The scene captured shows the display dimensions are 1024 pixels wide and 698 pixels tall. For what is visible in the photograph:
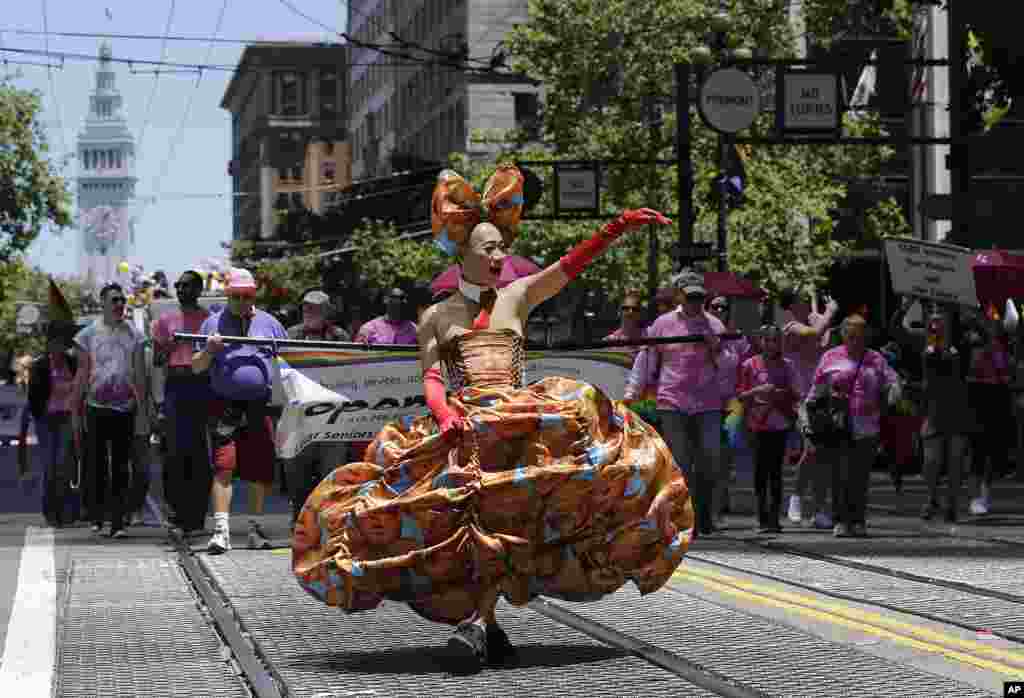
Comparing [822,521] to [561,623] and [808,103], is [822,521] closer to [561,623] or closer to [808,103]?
[561,623]

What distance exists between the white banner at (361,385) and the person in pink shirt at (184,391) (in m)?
3.01

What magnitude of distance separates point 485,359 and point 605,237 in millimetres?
675

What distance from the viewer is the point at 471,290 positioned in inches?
350

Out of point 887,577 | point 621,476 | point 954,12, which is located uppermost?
point 954,12

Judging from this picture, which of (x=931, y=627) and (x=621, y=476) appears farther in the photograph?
(x=931, y=627)

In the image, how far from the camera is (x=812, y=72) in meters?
28.3

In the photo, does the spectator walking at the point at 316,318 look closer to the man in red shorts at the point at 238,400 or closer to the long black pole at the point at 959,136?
the man in red shorts at the point at 238,400

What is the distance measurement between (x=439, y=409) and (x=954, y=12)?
14208mm

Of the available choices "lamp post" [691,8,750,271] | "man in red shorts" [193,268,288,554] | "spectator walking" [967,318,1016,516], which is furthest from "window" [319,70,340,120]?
"man in red shorts" [193,268,288,554]

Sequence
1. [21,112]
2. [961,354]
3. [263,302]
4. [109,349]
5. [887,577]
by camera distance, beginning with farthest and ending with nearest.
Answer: [263,302] → [21,112] → [961,354] → [109,349] → [887,577]

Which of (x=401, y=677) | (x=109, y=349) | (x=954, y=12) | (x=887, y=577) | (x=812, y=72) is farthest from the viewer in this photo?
(x=812, y=72)

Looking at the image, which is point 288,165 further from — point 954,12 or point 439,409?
point 439,409

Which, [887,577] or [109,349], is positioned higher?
[109,349]

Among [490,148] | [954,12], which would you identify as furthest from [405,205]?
[954,12]
